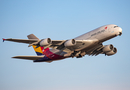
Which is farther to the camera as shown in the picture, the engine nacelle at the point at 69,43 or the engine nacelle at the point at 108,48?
the engine nacelle at the point at 108,48

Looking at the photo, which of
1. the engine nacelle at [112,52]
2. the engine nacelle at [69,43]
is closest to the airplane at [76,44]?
the engine nacelle at [69,43]

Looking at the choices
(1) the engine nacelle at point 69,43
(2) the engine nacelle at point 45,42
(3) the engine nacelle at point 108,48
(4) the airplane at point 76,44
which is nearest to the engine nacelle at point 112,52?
(4) the airplane at point 76,44

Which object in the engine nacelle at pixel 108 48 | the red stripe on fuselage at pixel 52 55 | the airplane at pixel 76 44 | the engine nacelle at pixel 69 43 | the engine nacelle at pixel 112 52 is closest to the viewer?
the airplane at pixel 76 44

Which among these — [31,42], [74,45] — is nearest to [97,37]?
[74,45]

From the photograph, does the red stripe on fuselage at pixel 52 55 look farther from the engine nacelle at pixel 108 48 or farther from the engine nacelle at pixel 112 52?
the engine nacelle at pixel 112 52

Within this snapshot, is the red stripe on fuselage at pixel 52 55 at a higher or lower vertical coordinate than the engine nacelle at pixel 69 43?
lower

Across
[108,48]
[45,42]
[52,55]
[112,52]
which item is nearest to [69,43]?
[45,42]

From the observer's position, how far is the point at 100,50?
43781 millimetres

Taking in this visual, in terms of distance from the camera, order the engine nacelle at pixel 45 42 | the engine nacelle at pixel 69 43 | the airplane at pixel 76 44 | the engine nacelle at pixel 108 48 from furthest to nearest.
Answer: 1. the engine nacelle at pixel 108 48
2. the engine nacelle at pixel 69 43
3. the airplane at pixel 76 44
4. the engine nacelle at pixel 45 42

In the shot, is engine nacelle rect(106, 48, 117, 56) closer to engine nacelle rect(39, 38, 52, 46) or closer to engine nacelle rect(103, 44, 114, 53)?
engine nacelle rect(103, 44, 114, 53)

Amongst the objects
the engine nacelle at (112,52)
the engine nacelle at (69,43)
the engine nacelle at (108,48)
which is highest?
the engine nacelle at (69,43)

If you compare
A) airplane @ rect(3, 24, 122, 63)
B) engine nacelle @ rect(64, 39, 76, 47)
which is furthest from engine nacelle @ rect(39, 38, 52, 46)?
engine nacelle @ rect(64, 39, 76, 47)

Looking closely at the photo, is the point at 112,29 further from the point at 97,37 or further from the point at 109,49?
the point at 109,49

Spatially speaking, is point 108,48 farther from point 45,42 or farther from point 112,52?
point 45,42
